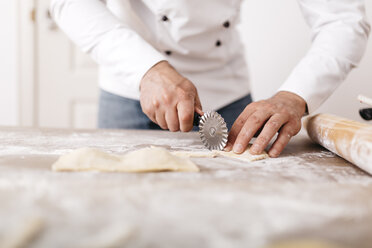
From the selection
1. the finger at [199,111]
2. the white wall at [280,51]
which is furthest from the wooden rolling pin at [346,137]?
the white wall at [280,51]

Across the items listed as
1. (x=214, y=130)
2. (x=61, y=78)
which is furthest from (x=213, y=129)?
(x=61, y=78)

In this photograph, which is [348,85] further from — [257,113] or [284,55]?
[257,113]

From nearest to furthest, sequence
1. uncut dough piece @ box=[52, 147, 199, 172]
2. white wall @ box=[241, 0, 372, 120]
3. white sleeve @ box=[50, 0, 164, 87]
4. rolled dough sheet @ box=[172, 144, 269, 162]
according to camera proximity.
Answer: uncut dough piece @ box=[52, 147, 199, 172]
rolled dough sheet @ box=[172, 144, 269, 162]
white sleeve @ box=[50, 0, 164, 87]
white wall @ box=[241, 0, 372, 120]

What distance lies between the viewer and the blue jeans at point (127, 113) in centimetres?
135

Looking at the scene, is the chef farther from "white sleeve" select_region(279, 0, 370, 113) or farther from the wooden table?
the wooden table

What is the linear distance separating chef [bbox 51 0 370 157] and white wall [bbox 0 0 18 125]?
156 centimetres

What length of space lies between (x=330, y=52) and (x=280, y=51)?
0.84m

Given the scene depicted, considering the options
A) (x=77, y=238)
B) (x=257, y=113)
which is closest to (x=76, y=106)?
(x=257, y=113)

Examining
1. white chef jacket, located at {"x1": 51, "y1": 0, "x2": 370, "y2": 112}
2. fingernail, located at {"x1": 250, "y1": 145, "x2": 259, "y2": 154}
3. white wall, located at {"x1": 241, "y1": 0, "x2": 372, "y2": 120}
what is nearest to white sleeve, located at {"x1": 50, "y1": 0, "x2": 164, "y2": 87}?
white chef jacket, located at {"x1": 51, "y1": 0, "x2": 370, "y2": 112}

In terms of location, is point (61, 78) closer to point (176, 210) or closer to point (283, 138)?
point (283, 138)

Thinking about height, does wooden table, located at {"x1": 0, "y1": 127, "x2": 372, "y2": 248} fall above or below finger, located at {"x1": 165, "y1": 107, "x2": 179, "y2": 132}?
below

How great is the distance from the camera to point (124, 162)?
0.63 m

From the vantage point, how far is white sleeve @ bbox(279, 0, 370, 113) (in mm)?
1081

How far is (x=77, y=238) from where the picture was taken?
16.4 inches
